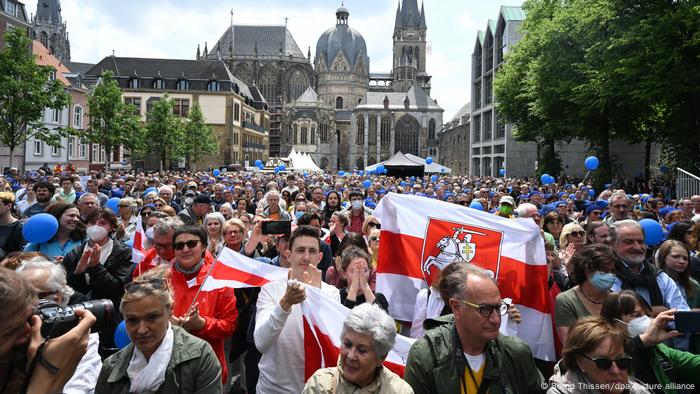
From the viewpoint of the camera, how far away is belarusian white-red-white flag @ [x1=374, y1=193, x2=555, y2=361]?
4441mm

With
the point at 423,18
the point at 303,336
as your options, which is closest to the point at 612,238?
the point at 303,336

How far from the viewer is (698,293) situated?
4.66 meters

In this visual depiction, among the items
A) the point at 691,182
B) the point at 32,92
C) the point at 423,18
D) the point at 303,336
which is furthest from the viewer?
the point at 423,18

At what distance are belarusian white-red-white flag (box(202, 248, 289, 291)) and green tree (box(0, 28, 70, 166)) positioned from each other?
25803 millimetres

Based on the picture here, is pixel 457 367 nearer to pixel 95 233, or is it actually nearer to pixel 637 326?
pixel 637 326

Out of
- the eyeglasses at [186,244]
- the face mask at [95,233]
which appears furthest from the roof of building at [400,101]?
the eyeglasses at [186,244]

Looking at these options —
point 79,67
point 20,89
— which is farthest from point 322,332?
point 79,67

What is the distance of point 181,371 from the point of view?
3.03 m

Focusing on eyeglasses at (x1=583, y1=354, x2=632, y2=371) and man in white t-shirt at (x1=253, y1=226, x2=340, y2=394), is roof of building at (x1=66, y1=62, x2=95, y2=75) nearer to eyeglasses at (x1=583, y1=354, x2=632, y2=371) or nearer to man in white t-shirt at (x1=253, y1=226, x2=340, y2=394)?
man in white t-shirt at (x1=253, y1=226, x2=340, y2=394)

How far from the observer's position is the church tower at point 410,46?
12075cm

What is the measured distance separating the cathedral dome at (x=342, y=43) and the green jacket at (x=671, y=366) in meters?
117

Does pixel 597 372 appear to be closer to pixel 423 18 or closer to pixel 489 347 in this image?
pixel 489 347

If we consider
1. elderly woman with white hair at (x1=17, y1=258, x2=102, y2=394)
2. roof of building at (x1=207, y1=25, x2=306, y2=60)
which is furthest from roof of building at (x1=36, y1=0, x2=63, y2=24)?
elderly woman with white hair at (x1=17, y1=258, x2=102, y2=394)

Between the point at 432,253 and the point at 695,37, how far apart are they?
17.3m
